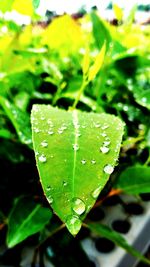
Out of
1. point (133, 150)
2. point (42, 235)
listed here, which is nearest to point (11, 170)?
point (42, 235)

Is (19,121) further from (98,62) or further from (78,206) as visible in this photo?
(78,206)

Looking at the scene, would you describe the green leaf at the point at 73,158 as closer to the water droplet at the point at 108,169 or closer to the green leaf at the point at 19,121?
the water droplet at the point at 108,169

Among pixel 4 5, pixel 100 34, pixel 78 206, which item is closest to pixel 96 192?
pixel 78 206

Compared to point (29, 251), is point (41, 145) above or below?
above

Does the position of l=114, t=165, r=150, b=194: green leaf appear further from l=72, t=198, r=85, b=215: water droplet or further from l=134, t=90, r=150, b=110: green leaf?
l=72, t=198, r=85, b=215: water droplet

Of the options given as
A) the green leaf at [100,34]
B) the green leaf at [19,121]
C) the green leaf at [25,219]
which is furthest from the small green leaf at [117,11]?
the green leaf at [25,219]

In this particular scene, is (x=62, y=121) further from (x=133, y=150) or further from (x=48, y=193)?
(x=133, y=150)
